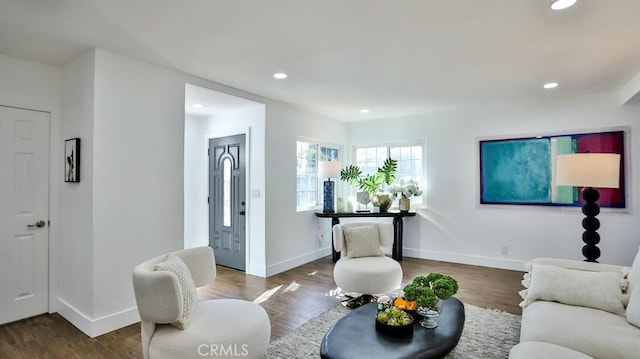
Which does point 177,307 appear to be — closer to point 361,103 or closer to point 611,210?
point 361,103

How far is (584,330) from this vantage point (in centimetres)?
190

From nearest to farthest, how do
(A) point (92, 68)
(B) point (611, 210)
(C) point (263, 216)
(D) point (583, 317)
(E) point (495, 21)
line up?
(D) point (583, 317)
(E) point (495, 21)
(A) point (92, 68)
(B) point (611, 210)
(C) point (263, 216)

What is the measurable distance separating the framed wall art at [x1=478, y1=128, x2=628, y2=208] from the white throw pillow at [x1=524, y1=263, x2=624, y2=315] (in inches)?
97.4

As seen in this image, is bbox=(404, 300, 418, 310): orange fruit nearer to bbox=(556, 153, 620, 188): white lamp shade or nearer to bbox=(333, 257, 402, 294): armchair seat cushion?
bbox=(333, 257, 402, 294): armchair seat cushion

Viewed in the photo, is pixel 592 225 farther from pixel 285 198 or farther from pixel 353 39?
pixel 285 198

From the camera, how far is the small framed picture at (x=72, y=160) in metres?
2.98

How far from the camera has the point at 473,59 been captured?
3.07m

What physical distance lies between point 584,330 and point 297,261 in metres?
3.62

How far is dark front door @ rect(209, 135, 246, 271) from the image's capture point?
479 cm

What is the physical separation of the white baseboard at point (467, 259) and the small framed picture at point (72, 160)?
469 centimetres

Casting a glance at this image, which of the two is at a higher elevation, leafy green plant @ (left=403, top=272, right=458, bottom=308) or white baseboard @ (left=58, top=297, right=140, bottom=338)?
leafy green plant @ (left=403, top=272, right=458, bottom=308)

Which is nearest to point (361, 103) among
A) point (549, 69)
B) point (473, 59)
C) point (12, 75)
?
point (473, 59)

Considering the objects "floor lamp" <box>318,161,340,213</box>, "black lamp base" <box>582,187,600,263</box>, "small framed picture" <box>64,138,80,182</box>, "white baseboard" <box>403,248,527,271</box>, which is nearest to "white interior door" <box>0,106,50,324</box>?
"small framed picture" <box>64,138,80,182</box>

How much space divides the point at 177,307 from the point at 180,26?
1910 millimetres
